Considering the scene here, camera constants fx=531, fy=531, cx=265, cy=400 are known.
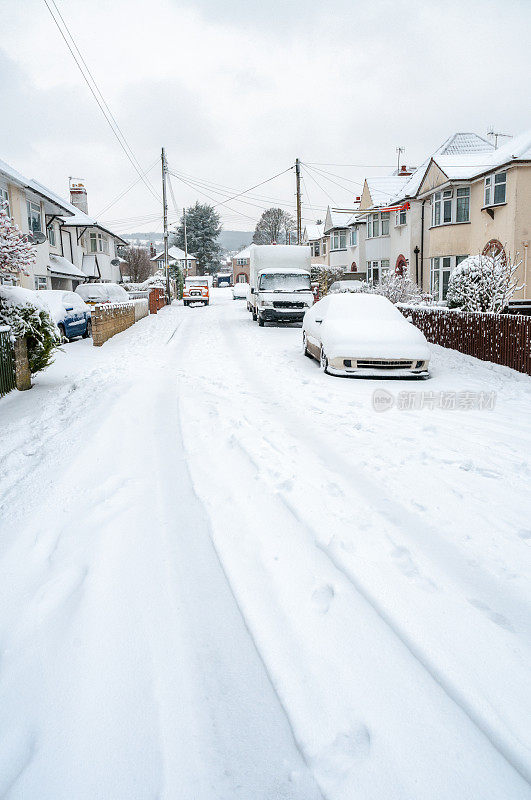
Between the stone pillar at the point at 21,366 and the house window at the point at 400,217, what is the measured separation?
95.2ft

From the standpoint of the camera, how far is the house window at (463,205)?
2612 cm

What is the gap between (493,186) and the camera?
23.5 meters

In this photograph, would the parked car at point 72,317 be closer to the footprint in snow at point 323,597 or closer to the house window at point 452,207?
the footprint in snow at point 323,597

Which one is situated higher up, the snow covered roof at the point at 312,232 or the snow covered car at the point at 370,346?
the snow covered roof at the point at 312,232

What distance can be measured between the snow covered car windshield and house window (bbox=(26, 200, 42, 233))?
1350cm

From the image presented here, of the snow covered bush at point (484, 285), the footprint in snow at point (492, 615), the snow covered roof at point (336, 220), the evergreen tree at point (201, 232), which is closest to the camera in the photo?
the footprint in snow at point (492, 615)

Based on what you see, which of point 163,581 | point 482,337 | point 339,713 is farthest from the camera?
point 482,337

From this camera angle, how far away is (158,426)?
6.66 meters

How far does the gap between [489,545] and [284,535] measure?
141 cm

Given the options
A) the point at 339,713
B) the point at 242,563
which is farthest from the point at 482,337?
the point at 339,713

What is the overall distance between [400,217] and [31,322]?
97.9ft

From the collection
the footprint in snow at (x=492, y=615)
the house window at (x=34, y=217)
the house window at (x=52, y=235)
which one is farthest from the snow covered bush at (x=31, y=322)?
the house window at (x=52, y=235)

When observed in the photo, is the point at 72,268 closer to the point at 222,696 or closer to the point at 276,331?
the point at 276,331

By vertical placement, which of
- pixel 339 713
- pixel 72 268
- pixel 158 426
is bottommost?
pixel 339 713
